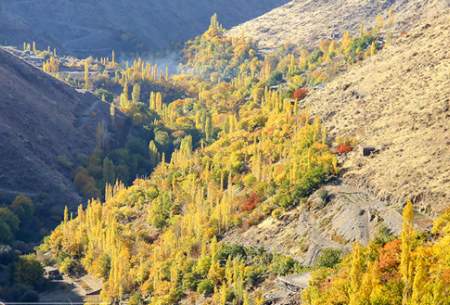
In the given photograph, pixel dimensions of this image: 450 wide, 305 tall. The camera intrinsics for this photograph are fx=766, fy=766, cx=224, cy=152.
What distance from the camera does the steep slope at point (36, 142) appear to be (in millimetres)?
159375

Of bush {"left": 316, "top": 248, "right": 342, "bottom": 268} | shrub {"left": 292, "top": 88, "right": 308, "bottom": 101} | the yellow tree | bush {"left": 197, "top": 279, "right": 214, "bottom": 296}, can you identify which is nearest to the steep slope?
shrub {"left": 292, "top": 88, "right": 308, "bottom": 101}

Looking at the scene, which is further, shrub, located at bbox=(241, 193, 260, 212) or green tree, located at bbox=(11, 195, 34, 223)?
green tree, located at bbox=(11, 195, 34, 223)

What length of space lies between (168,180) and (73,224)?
17752 mm

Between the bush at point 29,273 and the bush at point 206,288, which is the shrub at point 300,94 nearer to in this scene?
the bush at point 29,273

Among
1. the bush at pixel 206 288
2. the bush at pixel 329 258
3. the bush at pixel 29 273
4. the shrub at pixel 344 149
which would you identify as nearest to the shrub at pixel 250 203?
the shrub at pixel 344 149

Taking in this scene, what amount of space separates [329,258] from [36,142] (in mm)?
105618

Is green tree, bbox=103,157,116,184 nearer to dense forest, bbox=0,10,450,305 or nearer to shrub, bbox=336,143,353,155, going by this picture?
dense forest, bbox=0,10,450,305

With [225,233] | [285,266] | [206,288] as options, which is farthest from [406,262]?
[225,233]

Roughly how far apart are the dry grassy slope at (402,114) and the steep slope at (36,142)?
59.6 meters

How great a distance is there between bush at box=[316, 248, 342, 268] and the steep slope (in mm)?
80653

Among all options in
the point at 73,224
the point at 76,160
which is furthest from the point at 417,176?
the point at 76,160

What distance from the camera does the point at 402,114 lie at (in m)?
110

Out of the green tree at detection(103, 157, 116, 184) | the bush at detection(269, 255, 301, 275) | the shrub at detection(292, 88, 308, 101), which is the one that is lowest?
the bush at detection(269, 255, 301, 275)

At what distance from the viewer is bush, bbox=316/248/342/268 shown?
86.1 meters
